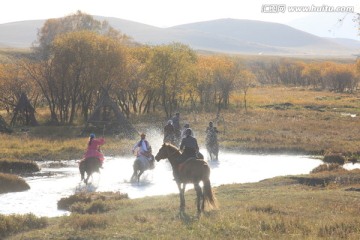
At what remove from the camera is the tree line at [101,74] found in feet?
187

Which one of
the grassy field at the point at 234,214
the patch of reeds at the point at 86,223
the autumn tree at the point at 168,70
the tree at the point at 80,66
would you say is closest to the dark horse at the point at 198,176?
the grassy field at the point at 234,214

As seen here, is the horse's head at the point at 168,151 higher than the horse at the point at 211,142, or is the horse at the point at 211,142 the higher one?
the horse's head at the point at 168,151

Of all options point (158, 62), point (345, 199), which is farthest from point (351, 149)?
point (158, 62)

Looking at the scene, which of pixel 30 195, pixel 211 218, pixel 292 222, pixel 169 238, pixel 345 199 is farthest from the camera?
pixel 30 195

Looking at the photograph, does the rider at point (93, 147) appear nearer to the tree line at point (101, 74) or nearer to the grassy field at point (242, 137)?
the grassy field at point (242, 137)

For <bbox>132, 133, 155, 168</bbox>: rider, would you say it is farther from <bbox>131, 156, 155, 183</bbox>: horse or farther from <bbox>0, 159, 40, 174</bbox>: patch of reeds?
<bbox>0, 159, 40, 174</bbox>: patch of reeds

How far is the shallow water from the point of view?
21688mm

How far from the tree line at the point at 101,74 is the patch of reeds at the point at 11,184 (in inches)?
1080

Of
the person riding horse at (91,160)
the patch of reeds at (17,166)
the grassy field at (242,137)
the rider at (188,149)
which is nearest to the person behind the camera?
the rider at (188,149)

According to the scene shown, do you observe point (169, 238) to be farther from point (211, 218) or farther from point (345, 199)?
point (345, 199)

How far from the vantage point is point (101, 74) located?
57438 millimetres

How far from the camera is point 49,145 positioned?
129 ft

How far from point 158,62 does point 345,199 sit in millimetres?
50757

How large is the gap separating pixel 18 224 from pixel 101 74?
140 ft
